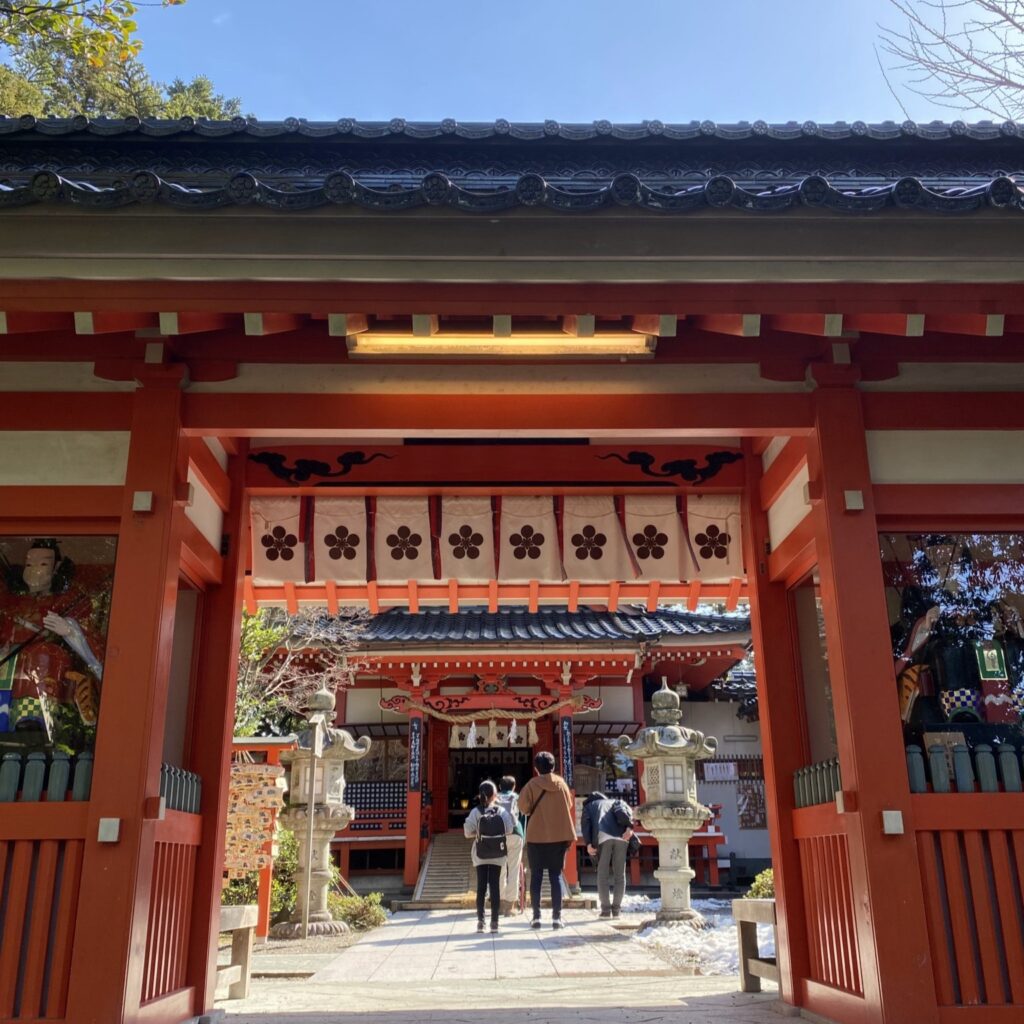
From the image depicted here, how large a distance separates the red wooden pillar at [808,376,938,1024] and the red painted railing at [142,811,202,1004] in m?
3.21

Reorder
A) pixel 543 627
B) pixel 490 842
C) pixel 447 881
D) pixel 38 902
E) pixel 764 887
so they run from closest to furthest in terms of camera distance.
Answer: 1. pixel 38 902
2. pixel 764 887
3. pixel 490 842
4. pixel 447 881
5. pixel 543 627

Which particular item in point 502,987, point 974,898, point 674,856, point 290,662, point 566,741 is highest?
A: point 290,662

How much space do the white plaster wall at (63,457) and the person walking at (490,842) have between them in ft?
20.1

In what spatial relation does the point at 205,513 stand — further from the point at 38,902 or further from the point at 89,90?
the point at 89,90

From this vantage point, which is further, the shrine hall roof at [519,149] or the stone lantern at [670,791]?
the stone lantern at [670,791]

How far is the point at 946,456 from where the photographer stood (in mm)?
4730

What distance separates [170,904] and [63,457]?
2.29 metres

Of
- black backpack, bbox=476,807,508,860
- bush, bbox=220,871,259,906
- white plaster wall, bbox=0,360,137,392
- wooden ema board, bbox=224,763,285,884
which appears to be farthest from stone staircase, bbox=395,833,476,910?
white plaster wall, bbox=0,360,137,392

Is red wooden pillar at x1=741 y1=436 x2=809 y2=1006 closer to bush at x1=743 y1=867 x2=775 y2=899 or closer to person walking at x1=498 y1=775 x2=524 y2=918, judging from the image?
bush at x1=743 y1=867 x2=775 y2=899

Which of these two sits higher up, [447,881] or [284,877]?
[284,877]

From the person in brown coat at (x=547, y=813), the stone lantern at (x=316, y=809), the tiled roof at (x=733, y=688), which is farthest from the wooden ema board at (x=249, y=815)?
the tiled roof at (x=733, y=688)

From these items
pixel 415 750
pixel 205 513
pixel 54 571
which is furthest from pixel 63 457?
pixel 415 750

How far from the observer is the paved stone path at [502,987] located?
16.3ft

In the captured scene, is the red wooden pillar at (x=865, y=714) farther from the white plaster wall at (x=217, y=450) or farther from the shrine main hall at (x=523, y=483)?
the white plaster wall at (x=217, y=450)
